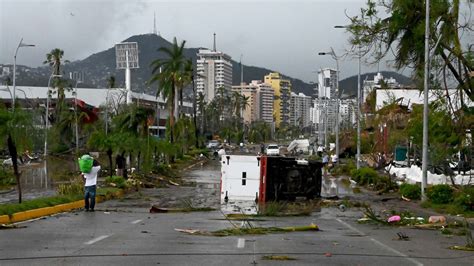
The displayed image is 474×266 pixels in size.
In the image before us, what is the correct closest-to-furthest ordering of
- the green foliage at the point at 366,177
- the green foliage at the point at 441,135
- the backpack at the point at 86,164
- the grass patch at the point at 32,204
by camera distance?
1. the grass patch at the point at 32,204
2. the backpack at the point at 86,164
3. the green foliage at the point at 441,135
4. the green foliage at the point at 366,177

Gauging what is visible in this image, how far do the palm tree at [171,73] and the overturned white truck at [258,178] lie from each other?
44402 mm

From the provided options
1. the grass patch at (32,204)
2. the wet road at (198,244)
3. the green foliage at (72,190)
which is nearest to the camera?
the wet road at (198,244)

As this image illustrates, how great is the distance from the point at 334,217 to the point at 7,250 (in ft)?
43.8

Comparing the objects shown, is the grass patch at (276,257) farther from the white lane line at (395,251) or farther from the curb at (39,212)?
the curb at (39,212)

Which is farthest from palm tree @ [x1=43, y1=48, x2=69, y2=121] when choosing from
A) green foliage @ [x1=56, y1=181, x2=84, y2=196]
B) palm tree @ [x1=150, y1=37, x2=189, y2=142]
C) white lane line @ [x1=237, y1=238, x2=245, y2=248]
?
white lane line @ [x1=237, y1=238, x2=245, y2=248]

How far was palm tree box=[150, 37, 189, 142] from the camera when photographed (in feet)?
247

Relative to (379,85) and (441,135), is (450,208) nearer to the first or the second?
(441,135)

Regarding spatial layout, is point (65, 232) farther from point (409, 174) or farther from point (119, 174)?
point (409, 174)

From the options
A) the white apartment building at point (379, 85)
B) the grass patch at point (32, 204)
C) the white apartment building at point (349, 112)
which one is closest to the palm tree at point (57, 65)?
the white apartment building at point (349, 112)

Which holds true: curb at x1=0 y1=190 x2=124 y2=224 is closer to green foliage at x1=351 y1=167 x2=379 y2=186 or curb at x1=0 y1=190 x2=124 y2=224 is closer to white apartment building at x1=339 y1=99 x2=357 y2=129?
green foliage at x1=351 y1=167 x2=379 y2=186

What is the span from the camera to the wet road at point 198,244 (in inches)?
517

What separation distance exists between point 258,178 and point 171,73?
149 feet

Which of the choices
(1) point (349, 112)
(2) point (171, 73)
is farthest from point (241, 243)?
(1) point (349, 112)

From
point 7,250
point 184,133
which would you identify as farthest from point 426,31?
point 184,133
